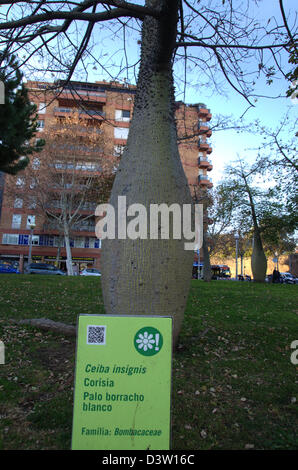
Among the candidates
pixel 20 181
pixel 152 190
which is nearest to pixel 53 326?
pixel 152 190

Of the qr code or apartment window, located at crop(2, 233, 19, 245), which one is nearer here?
the qr code

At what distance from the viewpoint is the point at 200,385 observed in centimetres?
352

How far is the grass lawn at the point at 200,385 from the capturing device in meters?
2.64

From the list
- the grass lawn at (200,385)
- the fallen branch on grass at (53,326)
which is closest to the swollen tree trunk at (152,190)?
the grass lawn at (200,385)

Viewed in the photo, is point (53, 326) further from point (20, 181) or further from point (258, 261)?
point (20, 181)

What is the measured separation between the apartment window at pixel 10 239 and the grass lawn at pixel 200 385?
31535 mm

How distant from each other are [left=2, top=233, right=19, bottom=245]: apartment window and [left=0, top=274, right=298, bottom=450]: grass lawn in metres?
31.5

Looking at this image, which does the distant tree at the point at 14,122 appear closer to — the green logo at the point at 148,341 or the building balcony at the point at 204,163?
the green logo at the point at 148,341

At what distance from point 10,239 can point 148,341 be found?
36.9 metres

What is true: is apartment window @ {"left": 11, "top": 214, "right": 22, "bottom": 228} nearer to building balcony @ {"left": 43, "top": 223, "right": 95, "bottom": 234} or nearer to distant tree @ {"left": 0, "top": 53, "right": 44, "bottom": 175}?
building balcony @ {"left": 43, "top": 223, "right": 95, "bottom": 234}

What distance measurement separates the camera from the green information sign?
1.96 metres

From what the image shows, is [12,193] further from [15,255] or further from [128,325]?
[128,325]

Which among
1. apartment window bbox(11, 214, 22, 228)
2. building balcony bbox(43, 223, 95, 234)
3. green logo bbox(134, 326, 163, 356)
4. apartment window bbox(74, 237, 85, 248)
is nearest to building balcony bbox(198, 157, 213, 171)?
building balcony bbox(43, 223, 95, 234)
